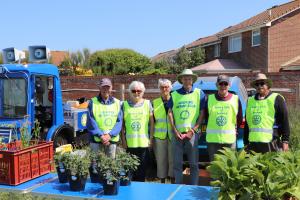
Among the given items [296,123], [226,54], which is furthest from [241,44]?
[296,123]

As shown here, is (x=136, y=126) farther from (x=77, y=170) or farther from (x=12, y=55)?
(x=12, y=55)

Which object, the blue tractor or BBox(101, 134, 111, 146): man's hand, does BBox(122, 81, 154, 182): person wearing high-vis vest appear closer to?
BBox(101, 134, 111, 146): man's hand

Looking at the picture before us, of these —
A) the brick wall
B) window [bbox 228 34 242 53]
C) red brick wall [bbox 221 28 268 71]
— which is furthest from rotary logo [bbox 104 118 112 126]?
window [bbox 228 34 242 53]

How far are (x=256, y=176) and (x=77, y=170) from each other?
1927 millimetres

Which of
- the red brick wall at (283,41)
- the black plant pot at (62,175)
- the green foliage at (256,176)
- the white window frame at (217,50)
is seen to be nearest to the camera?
the green foliage at (256,176)

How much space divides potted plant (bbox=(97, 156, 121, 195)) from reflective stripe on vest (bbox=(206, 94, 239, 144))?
1717mm

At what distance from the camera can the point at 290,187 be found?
3359 millimetres

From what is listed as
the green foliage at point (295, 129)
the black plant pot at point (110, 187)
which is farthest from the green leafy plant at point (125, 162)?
the green foliage at point (295, 129)

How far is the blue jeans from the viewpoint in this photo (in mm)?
5633

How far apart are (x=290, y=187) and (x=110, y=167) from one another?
1.83 meters

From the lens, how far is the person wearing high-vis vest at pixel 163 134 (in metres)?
5.97

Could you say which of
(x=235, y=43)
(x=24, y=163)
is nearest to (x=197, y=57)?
(x=235, y=43)

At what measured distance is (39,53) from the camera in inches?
337

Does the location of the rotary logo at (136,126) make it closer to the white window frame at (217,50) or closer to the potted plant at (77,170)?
the potted plant at (77,170)
